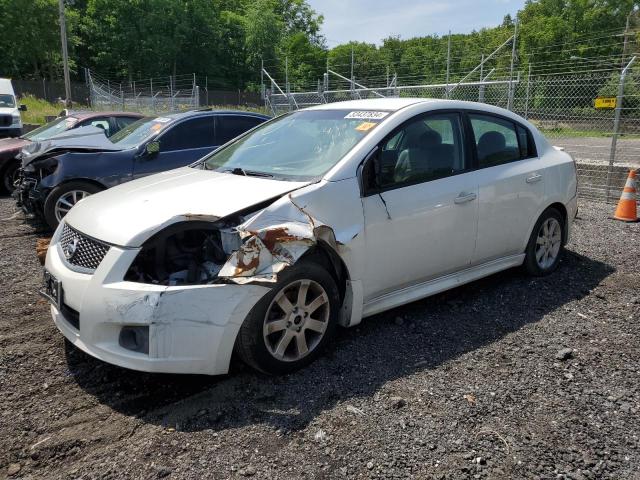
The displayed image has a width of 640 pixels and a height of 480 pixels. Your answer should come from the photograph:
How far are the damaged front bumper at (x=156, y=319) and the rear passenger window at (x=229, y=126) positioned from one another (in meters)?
4.82

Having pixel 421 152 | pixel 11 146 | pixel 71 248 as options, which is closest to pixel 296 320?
pixel 71 248

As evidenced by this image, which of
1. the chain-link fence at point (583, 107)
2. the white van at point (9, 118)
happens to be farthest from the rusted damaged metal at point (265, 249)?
the white van at point (9, 118)

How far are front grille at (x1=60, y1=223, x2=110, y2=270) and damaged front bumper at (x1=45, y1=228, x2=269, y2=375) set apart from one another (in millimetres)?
88

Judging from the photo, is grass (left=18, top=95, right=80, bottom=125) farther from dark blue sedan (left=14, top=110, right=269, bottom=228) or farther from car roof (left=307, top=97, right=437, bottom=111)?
car roof (left=307, top=97, right=437, bottom=111)

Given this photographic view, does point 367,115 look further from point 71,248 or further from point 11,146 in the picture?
point 11,146

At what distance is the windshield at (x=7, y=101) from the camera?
511 inches

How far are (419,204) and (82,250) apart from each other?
2.24 m

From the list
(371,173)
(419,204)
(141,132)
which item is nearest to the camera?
(371,173)

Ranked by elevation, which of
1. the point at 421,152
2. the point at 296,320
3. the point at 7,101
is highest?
the point at 7,101

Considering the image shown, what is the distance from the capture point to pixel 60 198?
6566 mm

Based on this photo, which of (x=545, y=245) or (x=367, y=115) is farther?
(x=545, y=245)

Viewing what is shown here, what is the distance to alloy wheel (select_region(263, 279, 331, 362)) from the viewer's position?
3.21 metres

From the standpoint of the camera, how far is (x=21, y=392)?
3.17 m

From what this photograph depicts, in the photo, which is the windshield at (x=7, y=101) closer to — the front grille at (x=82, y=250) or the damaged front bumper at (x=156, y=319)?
the front grille at (x=82, y=250)
